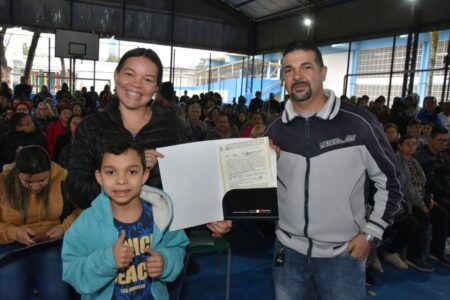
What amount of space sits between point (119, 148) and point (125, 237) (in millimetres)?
342

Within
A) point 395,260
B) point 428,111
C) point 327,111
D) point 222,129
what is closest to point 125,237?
point 327,111

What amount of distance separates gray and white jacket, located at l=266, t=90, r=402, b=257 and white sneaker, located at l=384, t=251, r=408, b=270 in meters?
2.68

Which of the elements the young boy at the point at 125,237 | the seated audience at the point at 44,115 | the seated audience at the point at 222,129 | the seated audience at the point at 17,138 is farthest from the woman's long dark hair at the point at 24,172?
the seated audience at the point at 44,115

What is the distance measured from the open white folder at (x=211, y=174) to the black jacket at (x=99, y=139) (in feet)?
0.51

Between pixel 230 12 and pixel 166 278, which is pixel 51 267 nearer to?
pixel 166 278

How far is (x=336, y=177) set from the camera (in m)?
1.57

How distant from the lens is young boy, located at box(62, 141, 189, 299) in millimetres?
1346

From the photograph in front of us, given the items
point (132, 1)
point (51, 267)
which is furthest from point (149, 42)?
point (51, 267)

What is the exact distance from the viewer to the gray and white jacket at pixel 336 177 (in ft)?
→ 5.14

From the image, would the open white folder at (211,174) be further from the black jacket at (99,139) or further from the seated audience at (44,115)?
the seated audience at (44,115)

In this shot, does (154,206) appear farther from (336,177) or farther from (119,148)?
(336,177)

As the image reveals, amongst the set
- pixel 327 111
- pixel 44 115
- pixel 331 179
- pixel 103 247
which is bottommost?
pixel 103 247

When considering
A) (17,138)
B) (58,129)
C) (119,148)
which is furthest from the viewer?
(58,129)

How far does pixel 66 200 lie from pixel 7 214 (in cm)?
37
